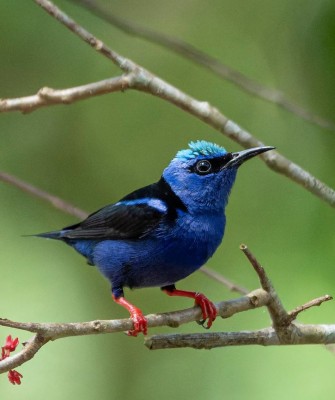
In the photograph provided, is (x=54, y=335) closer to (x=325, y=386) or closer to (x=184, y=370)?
(x=325, y=386)

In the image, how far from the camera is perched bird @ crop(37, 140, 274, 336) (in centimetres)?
411

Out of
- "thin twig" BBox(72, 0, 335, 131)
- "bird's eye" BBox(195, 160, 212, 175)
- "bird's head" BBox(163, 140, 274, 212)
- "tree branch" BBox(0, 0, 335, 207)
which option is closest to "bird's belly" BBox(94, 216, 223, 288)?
"bird's head" BBox(163, 140, 274, 212)

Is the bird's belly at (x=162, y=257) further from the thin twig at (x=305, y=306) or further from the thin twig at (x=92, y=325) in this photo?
the thin twig at (x=305, y=306)

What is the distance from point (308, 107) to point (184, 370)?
2.21 m

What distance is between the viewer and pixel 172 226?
4176mm

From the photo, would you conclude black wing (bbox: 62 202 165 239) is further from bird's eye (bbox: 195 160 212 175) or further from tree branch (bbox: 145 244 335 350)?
tree branch (bbox: 145 244 335 350)

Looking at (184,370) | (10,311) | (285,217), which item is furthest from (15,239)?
(285,217)

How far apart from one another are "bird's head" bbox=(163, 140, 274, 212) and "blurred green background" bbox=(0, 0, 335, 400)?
1390mm

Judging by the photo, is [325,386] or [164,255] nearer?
[164,255]

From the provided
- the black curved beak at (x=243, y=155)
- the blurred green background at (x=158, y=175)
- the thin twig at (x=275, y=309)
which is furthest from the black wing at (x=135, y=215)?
the blurred green background at (x=158, y=175)

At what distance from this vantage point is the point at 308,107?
617 centimetres

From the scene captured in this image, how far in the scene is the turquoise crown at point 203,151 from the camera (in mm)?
4311

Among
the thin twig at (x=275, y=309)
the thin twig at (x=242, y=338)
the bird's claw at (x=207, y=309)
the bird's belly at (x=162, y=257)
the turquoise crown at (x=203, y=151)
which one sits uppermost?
the turquoise crown at (x=203, y=151)

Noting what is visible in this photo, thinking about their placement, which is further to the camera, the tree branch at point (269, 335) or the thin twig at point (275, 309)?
the thin twig at point (275, 309)
